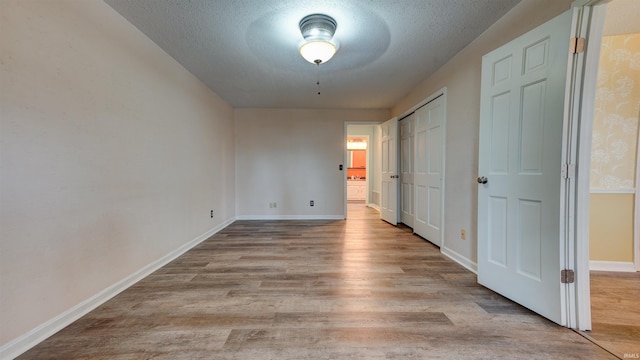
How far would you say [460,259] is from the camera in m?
2.59

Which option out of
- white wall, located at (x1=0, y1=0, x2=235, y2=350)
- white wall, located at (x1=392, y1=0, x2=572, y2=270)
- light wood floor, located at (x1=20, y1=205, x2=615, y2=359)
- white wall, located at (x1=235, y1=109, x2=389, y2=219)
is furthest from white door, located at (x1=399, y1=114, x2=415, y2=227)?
white wall, located at (x1=0, y1=0, x2=235, y2=350)

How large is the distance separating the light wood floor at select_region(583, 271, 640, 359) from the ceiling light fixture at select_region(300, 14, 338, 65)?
271 cm

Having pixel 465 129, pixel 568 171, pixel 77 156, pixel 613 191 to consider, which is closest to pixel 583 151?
pixel 568 171

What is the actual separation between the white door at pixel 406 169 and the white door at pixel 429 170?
0.25 metres

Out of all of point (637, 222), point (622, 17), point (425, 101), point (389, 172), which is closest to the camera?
point (622, 17)

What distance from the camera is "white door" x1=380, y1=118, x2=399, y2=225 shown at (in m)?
4.48

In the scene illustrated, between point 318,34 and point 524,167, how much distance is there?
6.27 ft

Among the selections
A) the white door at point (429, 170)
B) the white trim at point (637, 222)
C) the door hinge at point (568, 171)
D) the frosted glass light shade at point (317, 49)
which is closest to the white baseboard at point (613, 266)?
the white trim at point (637, 222)

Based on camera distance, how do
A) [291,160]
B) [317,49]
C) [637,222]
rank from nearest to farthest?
[317,49] → [637,222] → [291,160]

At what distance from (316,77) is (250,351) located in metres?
3.09

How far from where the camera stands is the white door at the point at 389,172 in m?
4.48

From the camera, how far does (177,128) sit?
9.40ft

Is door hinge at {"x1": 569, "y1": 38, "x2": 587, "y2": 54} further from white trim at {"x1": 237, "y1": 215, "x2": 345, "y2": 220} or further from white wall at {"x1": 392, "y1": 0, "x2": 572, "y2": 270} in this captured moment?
white trim at {"x1": 237, "y1": 215, "x2": 345, "y2": 220}

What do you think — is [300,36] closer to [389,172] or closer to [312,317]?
[312,317]
